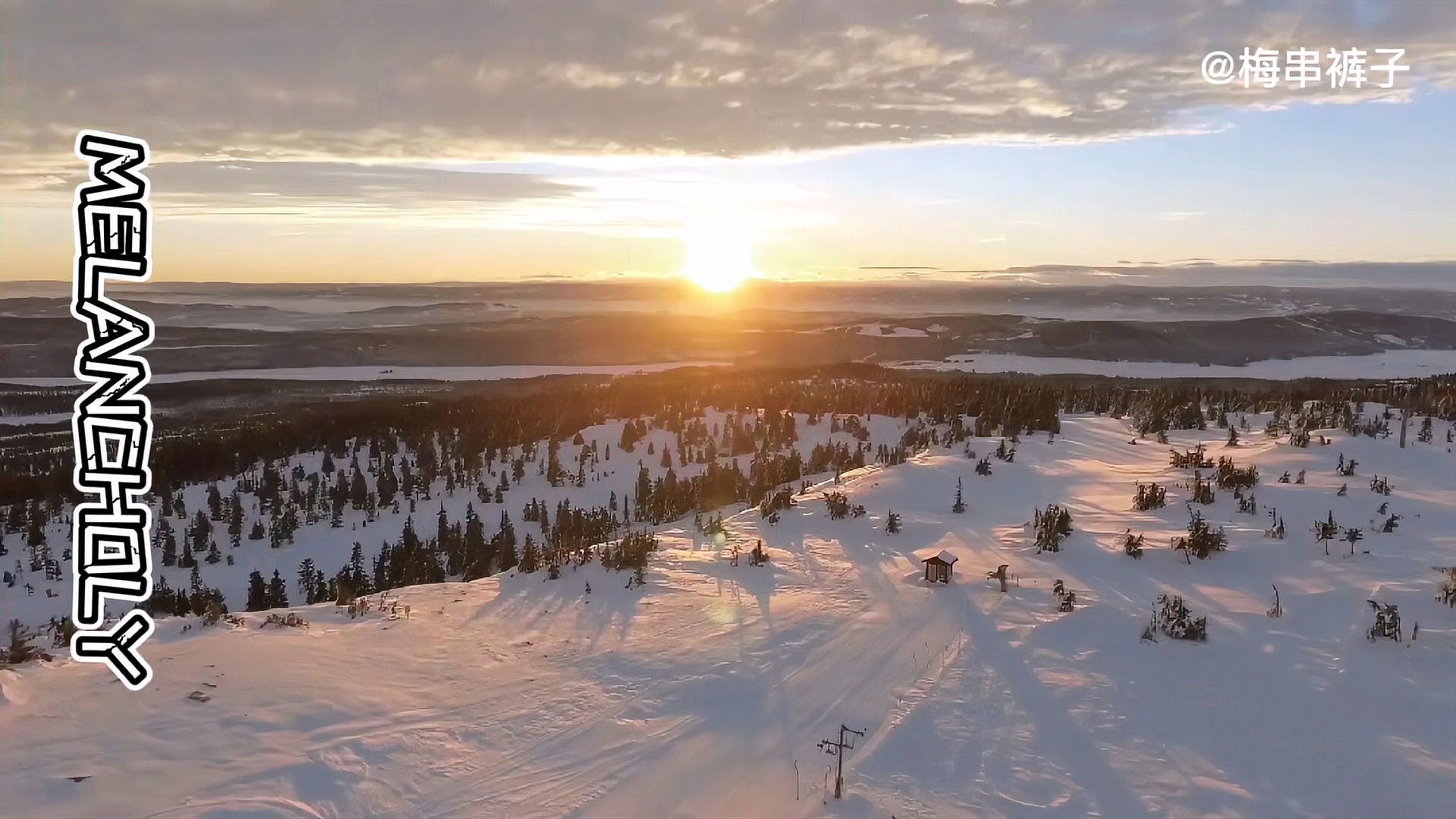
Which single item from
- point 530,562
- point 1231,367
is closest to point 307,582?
point 530,562

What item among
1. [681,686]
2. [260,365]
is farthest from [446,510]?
[260,365]

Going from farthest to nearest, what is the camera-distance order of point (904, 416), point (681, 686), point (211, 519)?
1. point (904, 416)
2. point (211, 519)
3. point (681, 686)

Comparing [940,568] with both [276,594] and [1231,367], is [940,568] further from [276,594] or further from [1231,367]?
[1231,367]

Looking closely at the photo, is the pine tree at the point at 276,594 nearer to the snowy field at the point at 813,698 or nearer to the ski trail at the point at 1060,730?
the snowy field at the point at 813,698

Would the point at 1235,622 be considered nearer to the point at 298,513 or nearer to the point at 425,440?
the point at 298,513

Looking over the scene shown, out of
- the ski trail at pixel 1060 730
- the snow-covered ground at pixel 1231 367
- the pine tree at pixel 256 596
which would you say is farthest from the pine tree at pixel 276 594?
the snow-covered ground at pixel 1231 367

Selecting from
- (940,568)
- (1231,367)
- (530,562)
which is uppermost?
(1231,367)
